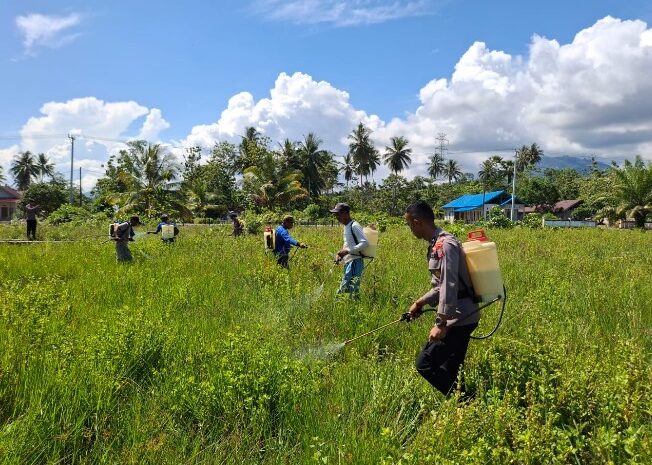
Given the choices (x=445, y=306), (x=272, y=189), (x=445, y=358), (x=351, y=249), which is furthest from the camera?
(x=272, y=189)

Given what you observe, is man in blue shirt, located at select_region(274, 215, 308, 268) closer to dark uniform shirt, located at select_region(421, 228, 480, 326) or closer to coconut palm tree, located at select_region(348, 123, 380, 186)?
dark uniform shirt, located at select_region(421, 228, 480, 326)

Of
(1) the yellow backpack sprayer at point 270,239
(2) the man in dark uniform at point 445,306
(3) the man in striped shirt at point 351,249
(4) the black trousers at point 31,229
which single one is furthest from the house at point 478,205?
(2) the man in dark uniform at point 445,306

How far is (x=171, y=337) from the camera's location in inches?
155

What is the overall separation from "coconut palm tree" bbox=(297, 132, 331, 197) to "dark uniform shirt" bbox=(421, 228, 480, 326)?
1801 inches

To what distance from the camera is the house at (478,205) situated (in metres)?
52.0

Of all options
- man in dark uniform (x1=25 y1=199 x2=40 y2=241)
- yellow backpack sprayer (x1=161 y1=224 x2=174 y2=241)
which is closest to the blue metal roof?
yellow backpack sprayer (x1=161 y1=224 x2=174 y2=241)

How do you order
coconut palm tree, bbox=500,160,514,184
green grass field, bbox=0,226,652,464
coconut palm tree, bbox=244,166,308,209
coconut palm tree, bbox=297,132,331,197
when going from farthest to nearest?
coconut palm tree, bbox=500,160,514,184
coconut palm tree, bbox=297,132,331,197
coconut palm tree, bbox=244,166,308,209
green grass field, bbox=0,226,652,464

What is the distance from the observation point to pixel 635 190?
89.5 ft

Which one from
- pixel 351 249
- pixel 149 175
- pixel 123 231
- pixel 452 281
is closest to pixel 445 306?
pixel 452 281

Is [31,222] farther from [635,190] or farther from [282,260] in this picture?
[635,190]

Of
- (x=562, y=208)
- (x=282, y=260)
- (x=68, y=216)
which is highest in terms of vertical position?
(x=562, y=208)

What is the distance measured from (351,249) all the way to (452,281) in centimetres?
310

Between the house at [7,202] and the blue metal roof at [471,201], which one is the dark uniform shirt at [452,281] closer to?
the blue metal roof at [471,201]

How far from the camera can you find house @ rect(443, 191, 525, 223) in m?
52.0
